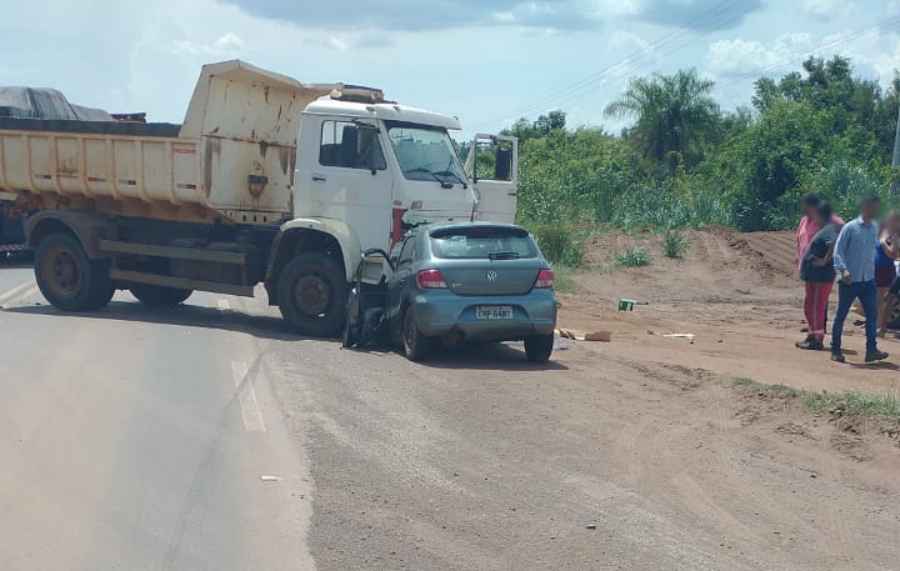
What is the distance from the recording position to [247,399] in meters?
10.3

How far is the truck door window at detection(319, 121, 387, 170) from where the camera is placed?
1441 cm

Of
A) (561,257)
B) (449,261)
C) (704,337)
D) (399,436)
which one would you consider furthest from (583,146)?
(399,436)

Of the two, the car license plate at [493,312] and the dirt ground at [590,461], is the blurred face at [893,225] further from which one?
the car license plate at [493,312]

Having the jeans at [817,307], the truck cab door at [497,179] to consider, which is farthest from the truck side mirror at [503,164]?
the jeans at [817,307]

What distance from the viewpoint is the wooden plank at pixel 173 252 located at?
51.3 feet

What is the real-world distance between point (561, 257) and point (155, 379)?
1626 cm

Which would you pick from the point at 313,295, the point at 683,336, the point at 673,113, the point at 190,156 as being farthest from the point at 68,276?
the point at 673,113

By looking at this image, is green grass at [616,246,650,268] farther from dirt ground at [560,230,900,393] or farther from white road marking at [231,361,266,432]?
white road marking at [231,361,266,432]

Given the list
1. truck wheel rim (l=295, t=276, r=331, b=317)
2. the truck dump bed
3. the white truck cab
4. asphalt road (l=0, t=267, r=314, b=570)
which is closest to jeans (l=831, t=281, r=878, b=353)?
the white truck cab

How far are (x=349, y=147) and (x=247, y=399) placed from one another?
5045mm

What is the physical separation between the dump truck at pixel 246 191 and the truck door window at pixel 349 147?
18 mm

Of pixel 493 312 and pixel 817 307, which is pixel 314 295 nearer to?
pixel 493 312

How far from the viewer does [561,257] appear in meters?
26.5

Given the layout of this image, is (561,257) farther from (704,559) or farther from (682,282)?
(704,559)
